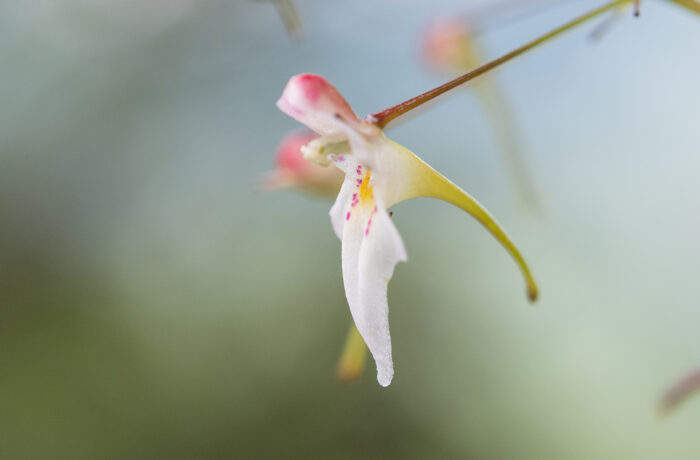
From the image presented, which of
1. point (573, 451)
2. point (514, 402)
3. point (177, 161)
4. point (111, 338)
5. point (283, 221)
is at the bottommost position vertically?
point (573, 451)

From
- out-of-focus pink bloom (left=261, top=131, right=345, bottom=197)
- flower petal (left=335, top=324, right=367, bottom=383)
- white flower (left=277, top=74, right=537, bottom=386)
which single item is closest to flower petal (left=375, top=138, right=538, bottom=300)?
white flower (left=277, top=74, right=537, bottom=386)

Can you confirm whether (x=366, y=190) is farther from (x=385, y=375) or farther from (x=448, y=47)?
(x=448, y=47)

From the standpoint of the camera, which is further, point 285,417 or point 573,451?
point 285,417

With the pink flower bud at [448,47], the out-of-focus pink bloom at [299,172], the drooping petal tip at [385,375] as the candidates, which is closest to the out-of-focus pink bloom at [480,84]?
the pink flower bud at [448,47]

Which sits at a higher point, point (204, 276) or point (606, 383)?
point (204, 276)

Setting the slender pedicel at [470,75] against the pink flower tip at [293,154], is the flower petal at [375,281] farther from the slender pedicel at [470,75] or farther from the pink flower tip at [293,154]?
the pink flower tip at [293,154]

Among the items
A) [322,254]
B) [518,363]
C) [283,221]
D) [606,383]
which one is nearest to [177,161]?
[283,221]

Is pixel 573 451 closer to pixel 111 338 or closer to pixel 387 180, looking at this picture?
pixel 111 338

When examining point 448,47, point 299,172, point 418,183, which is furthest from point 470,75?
point 448,47

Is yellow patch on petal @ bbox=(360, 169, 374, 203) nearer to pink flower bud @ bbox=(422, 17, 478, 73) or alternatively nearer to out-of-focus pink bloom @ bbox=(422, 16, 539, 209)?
out-of-focus pink bloom @ bbox=(422, 16, 539, 209)
